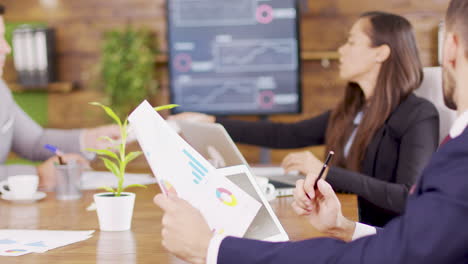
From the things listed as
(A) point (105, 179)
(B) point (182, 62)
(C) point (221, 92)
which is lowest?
(A) point (105, 179)

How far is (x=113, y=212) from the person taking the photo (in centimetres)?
135

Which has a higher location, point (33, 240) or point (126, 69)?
point (126, 69)

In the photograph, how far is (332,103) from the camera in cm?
431

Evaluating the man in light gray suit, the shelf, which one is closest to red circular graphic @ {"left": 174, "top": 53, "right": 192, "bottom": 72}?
the shelf

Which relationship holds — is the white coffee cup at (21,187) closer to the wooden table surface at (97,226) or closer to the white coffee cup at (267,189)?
the wooden table surface at (97,226)

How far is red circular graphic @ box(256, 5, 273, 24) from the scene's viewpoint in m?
4.05

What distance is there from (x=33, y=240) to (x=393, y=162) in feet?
4.36

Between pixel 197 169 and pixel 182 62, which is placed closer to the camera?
pixel 197 169

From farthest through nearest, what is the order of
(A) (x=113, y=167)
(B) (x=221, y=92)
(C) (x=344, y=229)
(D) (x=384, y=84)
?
1. (B) (x=221, y=92)
2. (D) (x=384, y=84)
3. (A) (x=113, y=167)
4. (C) (x=344, y=229)

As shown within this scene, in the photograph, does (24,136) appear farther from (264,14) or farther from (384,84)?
(264,14)

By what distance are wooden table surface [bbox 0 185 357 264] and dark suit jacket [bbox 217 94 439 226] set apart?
4.4 inches

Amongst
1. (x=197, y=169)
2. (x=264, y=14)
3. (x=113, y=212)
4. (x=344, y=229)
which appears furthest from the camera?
(x=264, y=14)

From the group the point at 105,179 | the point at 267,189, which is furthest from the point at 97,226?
the point at 105,179

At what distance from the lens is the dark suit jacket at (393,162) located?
192 centimetres
